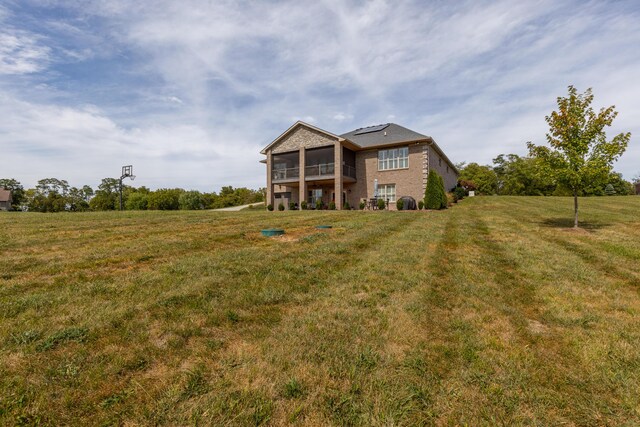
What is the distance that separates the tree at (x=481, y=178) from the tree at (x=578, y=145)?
40347 mm

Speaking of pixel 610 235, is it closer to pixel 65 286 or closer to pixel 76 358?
pixel 76 358

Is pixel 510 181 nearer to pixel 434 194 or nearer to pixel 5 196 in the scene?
pixel 434 194

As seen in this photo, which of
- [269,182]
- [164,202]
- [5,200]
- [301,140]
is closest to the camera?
[301,140]

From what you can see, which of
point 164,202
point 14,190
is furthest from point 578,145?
point 14,190

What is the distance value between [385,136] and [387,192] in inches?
197

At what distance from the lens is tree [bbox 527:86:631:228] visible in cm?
949

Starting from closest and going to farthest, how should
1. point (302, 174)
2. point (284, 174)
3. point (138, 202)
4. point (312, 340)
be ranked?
1. point (312, 340)
2. point (302, 174)
3. point (284, 174)
4. point (138, 202)

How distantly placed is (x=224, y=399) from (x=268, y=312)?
1498 mm

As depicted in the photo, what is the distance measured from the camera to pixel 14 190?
75.6 metres

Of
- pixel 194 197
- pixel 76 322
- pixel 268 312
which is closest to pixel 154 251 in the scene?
pixel 76 322

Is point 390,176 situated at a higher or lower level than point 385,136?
lower

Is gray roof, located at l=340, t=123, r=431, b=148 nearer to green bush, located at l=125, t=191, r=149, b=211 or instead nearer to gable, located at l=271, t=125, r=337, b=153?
gable, located at l=271, t=125, r=337, b=153

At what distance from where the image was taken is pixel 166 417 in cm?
197

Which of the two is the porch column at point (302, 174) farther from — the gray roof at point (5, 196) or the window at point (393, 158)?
the gray roof at point (5, 196)
